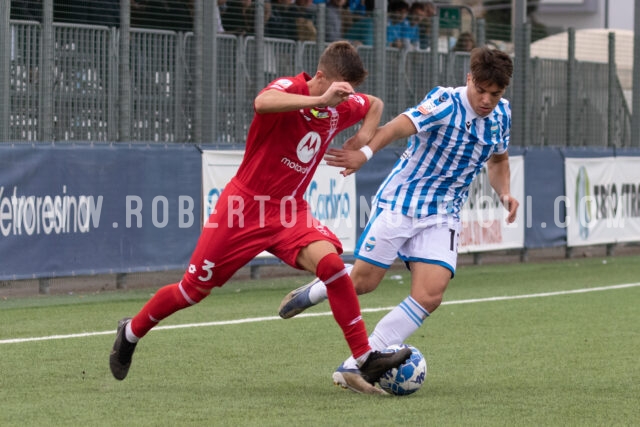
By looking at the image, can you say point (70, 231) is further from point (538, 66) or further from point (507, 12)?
point (507, 12)

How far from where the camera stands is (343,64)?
22.5 feet

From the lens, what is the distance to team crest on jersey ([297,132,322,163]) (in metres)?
7.16

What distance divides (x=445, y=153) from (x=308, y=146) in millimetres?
913

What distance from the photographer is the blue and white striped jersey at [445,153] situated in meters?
7.50

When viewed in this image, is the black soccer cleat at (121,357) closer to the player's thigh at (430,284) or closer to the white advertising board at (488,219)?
the player's thigh at (430,284)

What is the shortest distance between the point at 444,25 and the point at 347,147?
37.8 feet

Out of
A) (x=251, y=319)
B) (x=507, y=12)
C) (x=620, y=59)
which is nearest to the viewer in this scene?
(x=251, y=319)

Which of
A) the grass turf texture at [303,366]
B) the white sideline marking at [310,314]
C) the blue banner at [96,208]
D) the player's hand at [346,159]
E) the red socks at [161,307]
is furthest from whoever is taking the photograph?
the blue banner at [96,208]

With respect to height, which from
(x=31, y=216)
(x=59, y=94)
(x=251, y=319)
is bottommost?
(x=251, y=319)

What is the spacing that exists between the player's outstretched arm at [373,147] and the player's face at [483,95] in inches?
16.1

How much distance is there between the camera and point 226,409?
260 inches

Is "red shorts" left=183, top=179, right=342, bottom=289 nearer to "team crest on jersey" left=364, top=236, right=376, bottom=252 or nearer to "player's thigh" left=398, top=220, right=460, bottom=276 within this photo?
"team crest on jersey" left=364, top=236, right=376, bottom=252

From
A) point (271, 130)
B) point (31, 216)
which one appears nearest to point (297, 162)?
point (271, 130)

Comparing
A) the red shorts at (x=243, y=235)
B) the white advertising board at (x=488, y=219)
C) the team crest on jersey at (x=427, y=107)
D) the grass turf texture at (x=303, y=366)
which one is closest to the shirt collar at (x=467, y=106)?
the team crest on jersey at (x=427, y=107)
